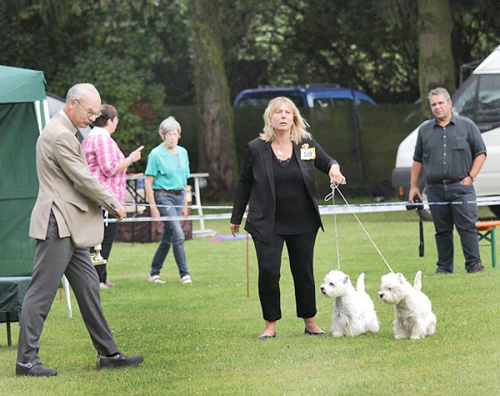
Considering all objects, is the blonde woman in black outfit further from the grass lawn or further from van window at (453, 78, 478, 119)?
van window at (453, 78, 478, 119)

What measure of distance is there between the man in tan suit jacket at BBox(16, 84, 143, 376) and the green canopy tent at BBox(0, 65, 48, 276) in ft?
9.31

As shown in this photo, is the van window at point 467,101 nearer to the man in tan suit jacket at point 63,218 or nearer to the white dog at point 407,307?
the white dog at point 407,307

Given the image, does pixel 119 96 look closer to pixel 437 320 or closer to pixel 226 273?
pixel 226 273

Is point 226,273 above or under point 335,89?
under

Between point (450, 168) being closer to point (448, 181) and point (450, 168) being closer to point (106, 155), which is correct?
point (448, 181)

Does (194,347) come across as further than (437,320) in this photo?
No

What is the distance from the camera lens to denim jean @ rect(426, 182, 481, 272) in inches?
482

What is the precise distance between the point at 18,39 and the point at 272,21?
7977 millimetres

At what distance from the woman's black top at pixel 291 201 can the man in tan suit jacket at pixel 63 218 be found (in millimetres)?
1384

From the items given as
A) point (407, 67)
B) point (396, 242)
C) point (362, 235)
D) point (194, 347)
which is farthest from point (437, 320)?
point (407, 67)

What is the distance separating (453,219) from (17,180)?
4.65 metres

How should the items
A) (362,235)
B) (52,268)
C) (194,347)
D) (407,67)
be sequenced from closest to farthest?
(52,268)
(194,347)
(362,235)
(407,67)

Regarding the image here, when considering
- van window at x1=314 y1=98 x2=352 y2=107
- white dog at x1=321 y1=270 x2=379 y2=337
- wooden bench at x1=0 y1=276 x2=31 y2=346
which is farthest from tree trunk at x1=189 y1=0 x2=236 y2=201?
white dog at x1=321 y1=270 x2=379 y2=337

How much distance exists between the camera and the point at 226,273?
46.2ft
